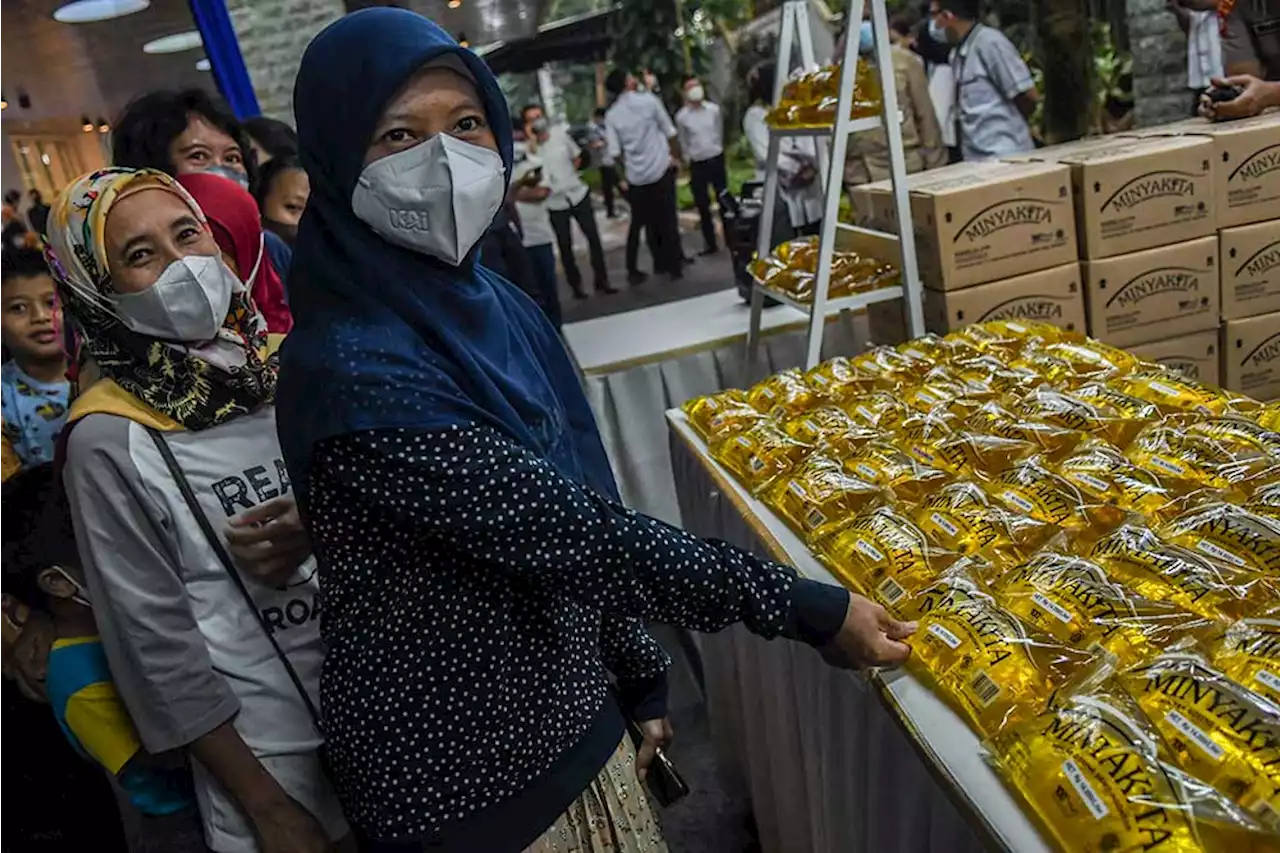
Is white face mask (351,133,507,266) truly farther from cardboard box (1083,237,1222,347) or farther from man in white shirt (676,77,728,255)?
man in white shirt (676,77,728,255)

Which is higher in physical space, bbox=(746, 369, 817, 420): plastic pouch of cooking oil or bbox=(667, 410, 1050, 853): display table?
bbox=(746, 369, 817, 420): plastic pouch of cooking oil

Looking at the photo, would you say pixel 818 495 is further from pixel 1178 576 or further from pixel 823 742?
pixel 1178 576

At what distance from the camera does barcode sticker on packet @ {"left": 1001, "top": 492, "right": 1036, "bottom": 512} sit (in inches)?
46.1

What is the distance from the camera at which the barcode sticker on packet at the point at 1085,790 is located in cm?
71

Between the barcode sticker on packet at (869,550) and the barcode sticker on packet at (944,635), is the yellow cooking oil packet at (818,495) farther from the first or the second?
the barcode sticker on packet at (944,635)

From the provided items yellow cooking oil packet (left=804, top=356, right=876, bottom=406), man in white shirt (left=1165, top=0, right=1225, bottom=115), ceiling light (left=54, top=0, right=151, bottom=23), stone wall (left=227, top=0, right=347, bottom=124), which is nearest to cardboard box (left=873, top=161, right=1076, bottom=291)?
yellow cooking oil packet (left=804, top=356, right=876, bottom=406)

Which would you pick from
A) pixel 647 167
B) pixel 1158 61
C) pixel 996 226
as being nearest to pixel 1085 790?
pixel 996 226

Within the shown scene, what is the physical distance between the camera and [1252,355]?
2400mm

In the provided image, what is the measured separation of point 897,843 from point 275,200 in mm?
2007

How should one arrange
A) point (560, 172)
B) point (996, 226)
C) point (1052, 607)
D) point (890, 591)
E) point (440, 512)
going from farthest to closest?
point (560, 172) < point (996, 226) < point (890, 591) < point (1052, 607) < point (440, 512)

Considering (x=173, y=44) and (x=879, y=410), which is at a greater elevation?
(x=173, y=44)

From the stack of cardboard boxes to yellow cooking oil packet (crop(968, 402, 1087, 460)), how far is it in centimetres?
87

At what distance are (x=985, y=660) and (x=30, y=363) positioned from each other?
2.29m

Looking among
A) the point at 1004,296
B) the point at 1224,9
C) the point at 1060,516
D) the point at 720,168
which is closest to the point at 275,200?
the point at 1004,296
